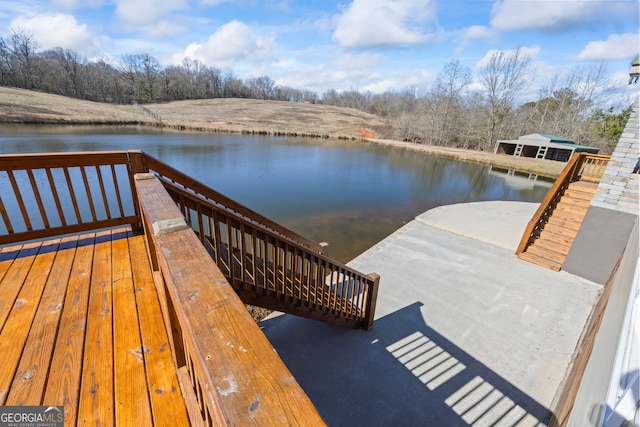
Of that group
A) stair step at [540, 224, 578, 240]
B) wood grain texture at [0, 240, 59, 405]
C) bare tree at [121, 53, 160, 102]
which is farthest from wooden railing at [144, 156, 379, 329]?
bare tree at [121, 53, 160, 102]

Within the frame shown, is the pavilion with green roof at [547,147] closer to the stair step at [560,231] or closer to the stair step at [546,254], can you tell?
the stair step at [560,231]

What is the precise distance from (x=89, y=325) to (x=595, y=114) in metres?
42.6

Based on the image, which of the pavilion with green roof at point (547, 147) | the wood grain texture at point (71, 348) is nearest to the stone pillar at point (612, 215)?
the wood grain texture at point (71, 348)

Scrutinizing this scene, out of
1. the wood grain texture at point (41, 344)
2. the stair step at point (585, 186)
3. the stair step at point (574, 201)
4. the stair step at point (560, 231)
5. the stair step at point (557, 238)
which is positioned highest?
the stair step at point (585, 186)

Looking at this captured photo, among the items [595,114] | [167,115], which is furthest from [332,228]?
[167,115]

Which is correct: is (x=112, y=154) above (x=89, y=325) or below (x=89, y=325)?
above

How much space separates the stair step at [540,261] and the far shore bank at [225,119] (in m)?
17.9

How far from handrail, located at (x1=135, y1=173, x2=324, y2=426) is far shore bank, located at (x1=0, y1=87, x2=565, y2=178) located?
82.1ft

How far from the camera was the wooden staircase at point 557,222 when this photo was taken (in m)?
5.93

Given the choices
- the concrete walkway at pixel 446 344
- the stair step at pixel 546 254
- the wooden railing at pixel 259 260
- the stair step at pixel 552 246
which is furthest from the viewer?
the stair step at pixel 552 246

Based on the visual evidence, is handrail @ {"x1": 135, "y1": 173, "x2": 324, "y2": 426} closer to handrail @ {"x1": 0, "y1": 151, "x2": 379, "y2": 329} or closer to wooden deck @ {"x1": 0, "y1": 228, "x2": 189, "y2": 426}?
wooden deck @ {"x1": 0, "y1": 228, "x2": 189, "y2": 426}

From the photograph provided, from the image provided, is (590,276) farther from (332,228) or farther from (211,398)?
(211,398)

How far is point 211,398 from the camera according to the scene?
0.56 metres

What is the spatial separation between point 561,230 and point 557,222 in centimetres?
25
